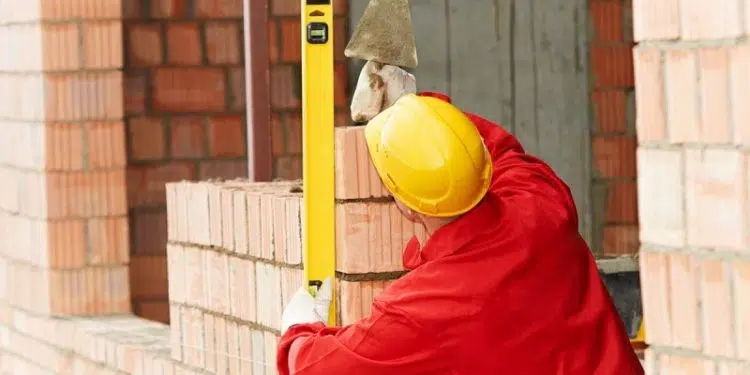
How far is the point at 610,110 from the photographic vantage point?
7.50 metres

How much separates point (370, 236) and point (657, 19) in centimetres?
152

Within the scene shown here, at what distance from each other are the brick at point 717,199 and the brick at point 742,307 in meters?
0.03

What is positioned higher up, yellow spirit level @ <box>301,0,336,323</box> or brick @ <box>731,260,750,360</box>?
yellow spirit level @ <box>301,0,336,323</box>

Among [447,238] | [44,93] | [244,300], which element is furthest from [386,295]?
[44,93]

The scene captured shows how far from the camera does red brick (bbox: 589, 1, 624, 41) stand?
7418 millimetres

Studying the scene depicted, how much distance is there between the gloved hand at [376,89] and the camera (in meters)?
4.39

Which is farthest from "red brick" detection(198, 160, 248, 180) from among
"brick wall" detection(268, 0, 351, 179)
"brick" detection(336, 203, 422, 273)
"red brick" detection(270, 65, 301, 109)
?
"brick" detection(336, 203, 422, 273)

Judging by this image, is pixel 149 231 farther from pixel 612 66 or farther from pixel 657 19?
pixel 657 19

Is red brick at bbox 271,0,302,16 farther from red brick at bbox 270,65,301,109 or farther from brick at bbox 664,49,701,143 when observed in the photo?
brick at bbox 664,49,701,143

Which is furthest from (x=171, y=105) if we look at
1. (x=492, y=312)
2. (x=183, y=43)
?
(x=492, y=312)

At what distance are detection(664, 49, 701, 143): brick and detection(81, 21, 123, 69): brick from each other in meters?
3.99

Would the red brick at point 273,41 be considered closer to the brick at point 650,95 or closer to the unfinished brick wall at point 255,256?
the unfinished brick wall at point 255,256

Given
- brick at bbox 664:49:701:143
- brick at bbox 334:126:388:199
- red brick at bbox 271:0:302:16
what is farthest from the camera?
red brick at bbox 271:0:302:16

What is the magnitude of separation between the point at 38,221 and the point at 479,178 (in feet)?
11.5
